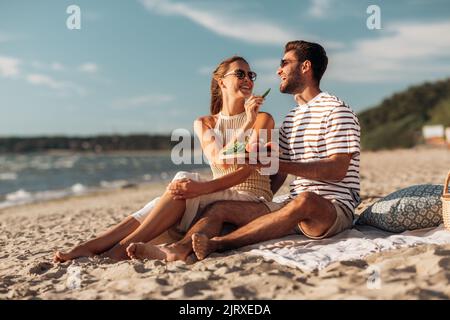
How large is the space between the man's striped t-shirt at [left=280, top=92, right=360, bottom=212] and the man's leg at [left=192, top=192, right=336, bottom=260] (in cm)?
22

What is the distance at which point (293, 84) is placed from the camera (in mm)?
4398

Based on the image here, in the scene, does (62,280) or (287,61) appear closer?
(62,280)

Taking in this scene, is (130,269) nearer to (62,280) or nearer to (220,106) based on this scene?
(62,280)

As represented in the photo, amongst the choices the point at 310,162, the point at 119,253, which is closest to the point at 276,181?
the point at 310,162

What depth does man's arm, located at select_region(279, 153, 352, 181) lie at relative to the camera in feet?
13.2

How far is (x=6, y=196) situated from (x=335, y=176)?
16929 millimetres

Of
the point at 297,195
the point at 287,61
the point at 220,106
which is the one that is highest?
the point at 287,61

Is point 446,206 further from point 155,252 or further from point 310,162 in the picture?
point 155,252

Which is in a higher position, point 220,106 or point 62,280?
point 220,106
